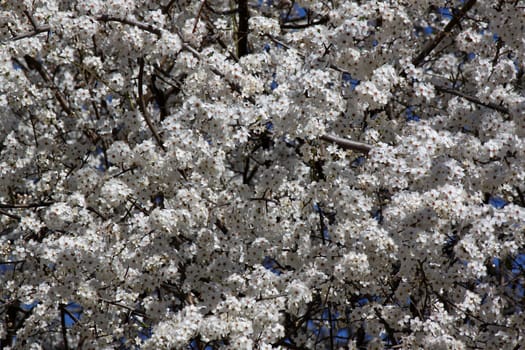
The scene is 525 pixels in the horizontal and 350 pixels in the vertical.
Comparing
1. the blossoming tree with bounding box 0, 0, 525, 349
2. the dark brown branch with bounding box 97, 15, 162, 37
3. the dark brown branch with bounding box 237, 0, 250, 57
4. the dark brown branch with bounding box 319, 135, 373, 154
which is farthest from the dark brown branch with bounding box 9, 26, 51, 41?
the dark brown branch with bounding box 319, 135, 373, 154

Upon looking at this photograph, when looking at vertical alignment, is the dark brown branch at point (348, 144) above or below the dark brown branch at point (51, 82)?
below

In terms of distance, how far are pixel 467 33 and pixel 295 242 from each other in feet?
8.74

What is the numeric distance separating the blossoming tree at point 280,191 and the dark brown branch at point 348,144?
19 mm

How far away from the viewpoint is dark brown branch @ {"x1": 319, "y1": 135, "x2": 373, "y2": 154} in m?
6.92

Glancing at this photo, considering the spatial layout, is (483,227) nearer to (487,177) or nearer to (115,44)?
(487,177)

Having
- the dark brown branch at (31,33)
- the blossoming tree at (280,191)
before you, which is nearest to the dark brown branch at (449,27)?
the blossoming tree at (280,191)

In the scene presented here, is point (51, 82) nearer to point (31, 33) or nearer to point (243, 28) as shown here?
point (31, 33)

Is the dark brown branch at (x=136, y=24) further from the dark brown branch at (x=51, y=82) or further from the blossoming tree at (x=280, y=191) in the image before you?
Result: the dark brown branch at (x=51, y=82)

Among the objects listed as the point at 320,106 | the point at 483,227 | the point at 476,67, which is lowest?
the point at 483,227

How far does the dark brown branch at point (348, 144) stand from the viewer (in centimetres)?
692

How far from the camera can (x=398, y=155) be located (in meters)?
6.75

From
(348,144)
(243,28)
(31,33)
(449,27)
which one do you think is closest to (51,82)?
(31,33)

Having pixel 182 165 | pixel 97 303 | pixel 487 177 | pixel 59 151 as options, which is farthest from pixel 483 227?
pixel 59 151

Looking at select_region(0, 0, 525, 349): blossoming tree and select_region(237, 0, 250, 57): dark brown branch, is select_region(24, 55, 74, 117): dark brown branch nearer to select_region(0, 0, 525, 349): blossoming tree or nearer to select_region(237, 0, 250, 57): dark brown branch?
select_region(0, 0, 525, 349): blossoming tree
